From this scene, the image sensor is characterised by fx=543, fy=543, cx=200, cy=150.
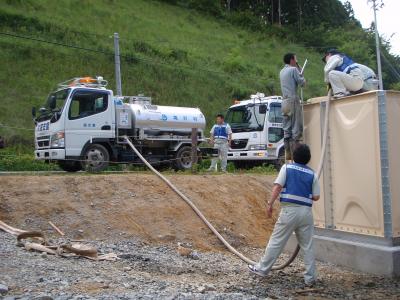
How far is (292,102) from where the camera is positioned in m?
9.35

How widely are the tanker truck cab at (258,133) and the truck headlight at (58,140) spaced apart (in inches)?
266

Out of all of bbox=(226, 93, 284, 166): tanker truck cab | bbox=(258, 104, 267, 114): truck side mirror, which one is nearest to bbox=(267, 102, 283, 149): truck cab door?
bbox=(226, 93, 284, 166): tanker truck cab

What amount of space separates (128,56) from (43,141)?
1841 cm

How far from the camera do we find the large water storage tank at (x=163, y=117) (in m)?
16.6

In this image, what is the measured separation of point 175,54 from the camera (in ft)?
121

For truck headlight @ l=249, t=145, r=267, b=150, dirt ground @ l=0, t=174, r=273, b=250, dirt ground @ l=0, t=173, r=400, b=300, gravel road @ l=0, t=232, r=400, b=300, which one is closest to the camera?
gravel road @ l=0, t=232, r=400, b=300

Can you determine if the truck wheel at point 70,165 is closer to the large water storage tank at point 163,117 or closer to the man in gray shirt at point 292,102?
the large water storage tank at point 163,117

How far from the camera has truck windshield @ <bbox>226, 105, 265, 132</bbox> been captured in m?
19.0

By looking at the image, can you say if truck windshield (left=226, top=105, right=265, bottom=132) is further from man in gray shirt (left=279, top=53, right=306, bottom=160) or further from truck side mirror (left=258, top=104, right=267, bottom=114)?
man in gray shirt (left=279, top=53, right=306, bottom=160)

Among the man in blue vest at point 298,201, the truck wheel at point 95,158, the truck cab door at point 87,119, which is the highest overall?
the truck cab door at point 87,119

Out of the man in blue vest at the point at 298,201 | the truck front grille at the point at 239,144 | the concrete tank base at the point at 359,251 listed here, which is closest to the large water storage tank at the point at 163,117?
the truck front grille at the point at 239,144

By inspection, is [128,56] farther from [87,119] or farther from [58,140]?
[58,140]

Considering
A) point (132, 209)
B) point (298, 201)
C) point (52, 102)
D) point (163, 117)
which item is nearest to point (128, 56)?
point (163, 117)

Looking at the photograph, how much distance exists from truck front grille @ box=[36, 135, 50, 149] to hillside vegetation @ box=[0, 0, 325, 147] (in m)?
7.16
